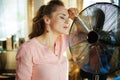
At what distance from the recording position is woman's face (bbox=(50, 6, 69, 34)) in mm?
1229

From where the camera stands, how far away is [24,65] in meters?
1.15

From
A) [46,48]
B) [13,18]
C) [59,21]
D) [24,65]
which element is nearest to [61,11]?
[59,21]

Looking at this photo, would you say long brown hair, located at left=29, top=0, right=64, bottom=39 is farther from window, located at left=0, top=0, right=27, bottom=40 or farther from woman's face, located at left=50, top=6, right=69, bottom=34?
window, located at left=0, top=0, right=27, bottom=40

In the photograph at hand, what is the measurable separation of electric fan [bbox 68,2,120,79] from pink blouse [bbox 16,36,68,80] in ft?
0.31

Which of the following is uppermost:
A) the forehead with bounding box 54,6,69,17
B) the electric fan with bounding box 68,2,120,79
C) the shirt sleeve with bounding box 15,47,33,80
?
the forehead with bounding box 54,6,69,17

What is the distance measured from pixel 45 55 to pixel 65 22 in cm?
19

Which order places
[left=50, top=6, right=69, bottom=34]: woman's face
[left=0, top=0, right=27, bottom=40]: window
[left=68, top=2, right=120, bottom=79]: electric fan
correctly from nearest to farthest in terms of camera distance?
1. [left=68, top=2, right=120, bottom=79]: electric fan
2. [left=50, top=6, right=69, bottom=34]: woman's face
3. [left=0, top=0, right=27, bottom=40]: window

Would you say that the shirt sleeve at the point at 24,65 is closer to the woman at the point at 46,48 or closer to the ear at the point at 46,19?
the woman at the point at 46,48

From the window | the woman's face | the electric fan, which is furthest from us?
the window

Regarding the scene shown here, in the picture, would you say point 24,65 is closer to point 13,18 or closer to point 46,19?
point 46,19

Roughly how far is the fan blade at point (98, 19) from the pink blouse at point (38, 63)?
0.82 ft

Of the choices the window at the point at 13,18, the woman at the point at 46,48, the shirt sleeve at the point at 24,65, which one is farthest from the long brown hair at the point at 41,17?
the window at the point at 13,18

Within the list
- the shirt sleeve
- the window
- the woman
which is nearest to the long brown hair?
the woman

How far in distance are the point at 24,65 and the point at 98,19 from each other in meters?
0.40
